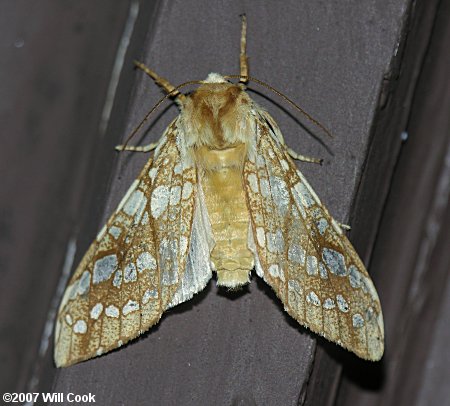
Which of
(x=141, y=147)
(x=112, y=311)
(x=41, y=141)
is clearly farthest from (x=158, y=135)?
(x=112, y=311)

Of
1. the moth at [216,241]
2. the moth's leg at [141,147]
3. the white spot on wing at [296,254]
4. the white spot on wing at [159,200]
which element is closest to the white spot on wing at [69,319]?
the moth at [216,241]

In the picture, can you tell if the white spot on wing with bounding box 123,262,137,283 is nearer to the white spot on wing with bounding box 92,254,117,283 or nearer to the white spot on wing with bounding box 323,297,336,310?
the white spot on wing with bounding box 92,254,117,283

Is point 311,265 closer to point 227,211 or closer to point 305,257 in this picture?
point 305,257

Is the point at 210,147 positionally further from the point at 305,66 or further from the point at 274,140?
the point at 305,66

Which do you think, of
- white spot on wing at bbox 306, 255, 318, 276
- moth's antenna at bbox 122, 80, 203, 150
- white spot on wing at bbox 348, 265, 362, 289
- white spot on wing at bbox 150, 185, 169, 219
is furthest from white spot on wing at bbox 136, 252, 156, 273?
white spot on wing at bbox 348, 265, 362, 289

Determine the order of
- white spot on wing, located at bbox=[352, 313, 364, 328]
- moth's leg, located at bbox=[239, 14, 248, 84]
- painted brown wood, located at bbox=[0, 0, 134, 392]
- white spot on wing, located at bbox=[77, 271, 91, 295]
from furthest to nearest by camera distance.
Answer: painted brown wood, located at bbox=[0, 0, 134, 392]
moth's leg, located at bbox=[239, 14, 248, 84]
white spot on wing, located at bbox=[77, 271, 91, 295]
white spot on wing, located at bbox=[352, 313, 364, 328]

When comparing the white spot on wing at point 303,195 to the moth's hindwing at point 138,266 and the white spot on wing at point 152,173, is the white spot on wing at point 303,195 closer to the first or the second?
the moth's hindwing at point 138,266

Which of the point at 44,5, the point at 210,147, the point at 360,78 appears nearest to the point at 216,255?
the point at 210,147

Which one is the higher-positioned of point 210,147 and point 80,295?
point 210,147
